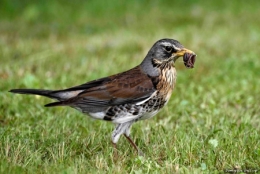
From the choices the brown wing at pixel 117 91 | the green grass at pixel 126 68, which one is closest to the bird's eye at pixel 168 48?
the brown wing at pixel 117 91

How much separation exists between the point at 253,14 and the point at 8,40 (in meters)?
6.14

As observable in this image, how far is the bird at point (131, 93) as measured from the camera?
5.59 metres

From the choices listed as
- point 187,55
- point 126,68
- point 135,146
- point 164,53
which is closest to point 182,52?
point 187,55

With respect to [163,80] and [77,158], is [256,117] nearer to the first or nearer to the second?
[163,80]

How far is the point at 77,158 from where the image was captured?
5312 mm

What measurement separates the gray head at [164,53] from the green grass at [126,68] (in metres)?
0.70

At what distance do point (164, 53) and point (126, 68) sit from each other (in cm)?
383

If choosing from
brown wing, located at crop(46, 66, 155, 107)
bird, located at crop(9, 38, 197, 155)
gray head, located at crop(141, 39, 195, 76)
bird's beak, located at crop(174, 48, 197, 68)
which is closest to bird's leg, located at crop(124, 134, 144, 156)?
bird, located at crop(9, 38, 197, 155)

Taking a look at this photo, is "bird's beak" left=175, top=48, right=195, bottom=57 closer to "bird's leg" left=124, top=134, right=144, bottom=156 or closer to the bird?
the bird

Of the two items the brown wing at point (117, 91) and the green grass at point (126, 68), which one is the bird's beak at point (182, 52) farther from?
the green grass at point (126, 68)

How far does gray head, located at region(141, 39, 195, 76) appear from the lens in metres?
5.73

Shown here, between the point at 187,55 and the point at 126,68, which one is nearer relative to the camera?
the point at 187,55

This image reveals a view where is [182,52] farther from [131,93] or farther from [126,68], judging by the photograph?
[126,68]

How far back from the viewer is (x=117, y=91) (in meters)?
5.71
